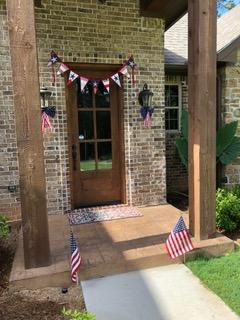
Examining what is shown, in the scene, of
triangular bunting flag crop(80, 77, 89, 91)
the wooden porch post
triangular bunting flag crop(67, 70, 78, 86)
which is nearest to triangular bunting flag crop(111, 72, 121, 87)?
triangular bunting flag crop(80, 77, 89, 91)

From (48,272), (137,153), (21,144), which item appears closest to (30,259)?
(48,272)

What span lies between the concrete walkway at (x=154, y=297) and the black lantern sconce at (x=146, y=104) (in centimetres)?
286

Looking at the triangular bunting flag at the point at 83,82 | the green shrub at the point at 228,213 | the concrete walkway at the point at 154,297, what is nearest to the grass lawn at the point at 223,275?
the concrete walkway at the point at 154,297

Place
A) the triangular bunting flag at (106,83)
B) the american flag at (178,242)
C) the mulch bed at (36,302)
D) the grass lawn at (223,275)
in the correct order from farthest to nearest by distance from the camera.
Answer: the triangular bunting flag at (106,83) < the american flag at (178,242) < the grass lawn at (223,275) < the mulch bed at (36,302)

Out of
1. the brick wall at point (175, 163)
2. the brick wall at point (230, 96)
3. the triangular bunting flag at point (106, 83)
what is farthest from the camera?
the brick wall at point (175, 163)

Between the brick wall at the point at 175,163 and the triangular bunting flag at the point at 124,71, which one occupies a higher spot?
the triangular bunting flag at the point at 124,71

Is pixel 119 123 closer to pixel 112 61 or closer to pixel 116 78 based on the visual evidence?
pixel 116 78

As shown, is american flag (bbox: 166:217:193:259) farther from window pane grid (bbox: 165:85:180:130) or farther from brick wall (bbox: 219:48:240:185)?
window pane grid (bbox: 165:85:180:130)

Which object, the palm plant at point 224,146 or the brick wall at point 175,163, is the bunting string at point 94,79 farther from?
the brick wall at point 175,163

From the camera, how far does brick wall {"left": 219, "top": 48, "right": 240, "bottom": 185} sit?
258 inches

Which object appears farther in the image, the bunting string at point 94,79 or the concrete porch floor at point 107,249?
the bunting string at point 94,79

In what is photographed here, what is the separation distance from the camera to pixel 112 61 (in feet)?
17.7

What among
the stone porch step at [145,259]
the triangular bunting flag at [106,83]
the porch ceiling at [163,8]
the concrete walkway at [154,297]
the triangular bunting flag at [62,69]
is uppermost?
the porch ceiling at [163,8]

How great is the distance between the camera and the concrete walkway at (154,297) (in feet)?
9.12
